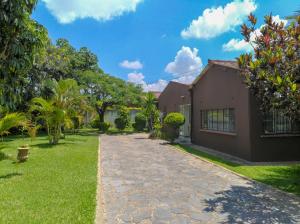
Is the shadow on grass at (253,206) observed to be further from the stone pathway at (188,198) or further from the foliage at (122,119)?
the foliage at (122,119)

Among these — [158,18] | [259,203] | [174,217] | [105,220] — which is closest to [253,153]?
[259,203]

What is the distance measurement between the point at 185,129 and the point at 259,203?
665 inches

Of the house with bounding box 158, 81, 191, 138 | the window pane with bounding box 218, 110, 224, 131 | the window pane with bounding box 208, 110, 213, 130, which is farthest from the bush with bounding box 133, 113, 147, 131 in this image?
the window pane with bounding box 218, 110, 224, 131

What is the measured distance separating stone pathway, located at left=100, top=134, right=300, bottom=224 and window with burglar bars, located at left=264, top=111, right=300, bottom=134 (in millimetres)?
3557

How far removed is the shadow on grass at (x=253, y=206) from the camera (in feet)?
18.4

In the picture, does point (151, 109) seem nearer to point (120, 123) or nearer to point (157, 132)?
point (157, 132)

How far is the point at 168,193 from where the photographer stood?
286 inches

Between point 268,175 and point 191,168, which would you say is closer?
point 268,175

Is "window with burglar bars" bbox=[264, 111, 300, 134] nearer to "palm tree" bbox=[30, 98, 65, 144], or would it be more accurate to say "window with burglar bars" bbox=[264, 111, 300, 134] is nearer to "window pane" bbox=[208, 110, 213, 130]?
"window pane" bbox=[208, 110, 213, 130]

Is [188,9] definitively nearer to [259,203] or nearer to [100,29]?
[100,29]

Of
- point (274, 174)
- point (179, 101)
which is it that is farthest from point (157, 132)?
point (274, 174)

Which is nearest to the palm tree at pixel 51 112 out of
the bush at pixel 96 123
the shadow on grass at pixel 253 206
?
the shadow on grass at pixel 253 206

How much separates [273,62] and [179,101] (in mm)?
16958

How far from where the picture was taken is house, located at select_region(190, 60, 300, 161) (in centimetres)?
1197
